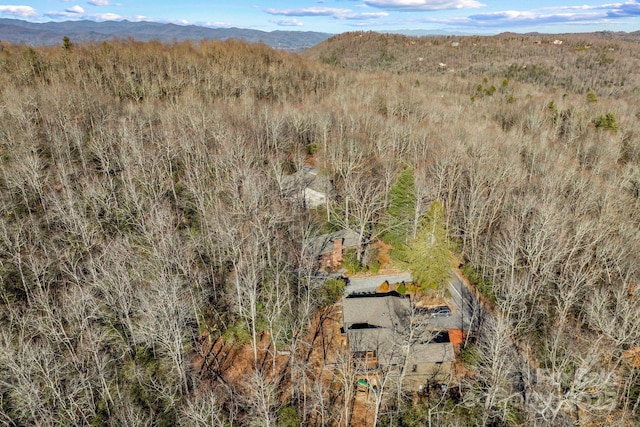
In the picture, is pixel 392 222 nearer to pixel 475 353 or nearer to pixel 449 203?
pixel 449 203

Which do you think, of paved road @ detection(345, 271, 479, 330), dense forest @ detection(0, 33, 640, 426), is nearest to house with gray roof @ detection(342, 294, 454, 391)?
dense forest @ detection(0, 33, 640, 426)

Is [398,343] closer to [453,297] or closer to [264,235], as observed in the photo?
[453,297]

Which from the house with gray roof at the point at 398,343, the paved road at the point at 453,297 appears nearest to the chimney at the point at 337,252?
the paved road at the point at 453,297

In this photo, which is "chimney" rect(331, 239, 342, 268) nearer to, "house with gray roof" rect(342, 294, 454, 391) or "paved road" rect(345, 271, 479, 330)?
"paved road" rect(345, 271, 479, 330)

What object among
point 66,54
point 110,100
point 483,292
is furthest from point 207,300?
point 66,54

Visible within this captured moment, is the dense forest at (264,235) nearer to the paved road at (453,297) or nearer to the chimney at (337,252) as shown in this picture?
the paved road at (453,297)

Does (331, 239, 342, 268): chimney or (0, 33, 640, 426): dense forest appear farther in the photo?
(331, 239, 342, 268): chimney
